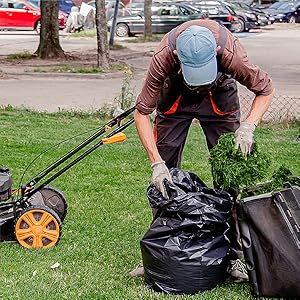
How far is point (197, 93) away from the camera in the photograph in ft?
15.4

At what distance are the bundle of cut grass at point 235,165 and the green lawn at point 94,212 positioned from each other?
0.62m

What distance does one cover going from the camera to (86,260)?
499cm

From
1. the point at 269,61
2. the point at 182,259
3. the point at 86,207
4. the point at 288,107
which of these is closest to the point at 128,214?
the point at 86,207

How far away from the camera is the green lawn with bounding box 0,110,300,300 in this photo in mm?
4461

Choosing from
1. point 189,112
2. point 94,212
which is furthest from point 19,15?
point 189,112

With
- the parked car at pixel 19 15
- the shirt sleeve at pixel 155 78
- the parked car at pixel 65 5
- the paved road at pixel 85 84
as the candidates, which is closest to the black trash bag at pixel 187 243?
the shirt sleeve at pixel 155 78

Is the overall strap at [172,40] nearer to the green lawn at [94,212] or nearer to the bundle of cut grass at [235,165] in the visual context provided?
the bundle of cut grass at [235,165]

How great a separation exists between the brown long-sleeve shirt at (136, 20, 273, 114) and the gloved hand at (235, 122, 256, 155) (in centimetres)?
25

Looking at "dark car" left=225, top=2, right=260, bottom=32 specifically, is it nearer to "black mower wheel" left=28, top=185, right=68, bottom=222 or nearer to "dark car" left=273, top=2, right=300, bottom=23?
"dark car" left=273, top=2, right=300, bottom=23

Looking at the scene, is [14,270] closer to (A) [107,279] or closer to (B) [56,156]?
(A) [107,279]

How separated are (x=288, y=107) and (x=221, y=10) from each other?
2397cm

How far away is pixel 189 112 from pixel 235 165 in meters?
0.63

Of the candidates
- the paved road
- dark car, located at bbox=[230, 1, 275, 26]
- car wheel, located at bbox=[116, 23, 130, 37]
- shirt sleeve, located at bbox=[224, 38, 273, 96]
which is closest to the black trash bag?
shirt sleeve, located at bbox=[224, 38, 273, 96]

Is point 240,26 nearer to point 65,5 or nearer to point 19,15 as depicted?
point 65,5
